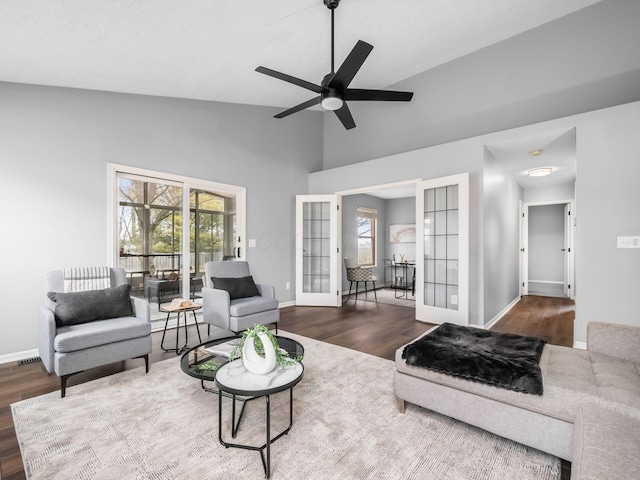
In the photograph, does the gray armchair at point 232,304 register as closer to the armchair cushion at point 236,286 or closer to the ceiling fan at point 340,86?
the armchair cushion at point 236,286

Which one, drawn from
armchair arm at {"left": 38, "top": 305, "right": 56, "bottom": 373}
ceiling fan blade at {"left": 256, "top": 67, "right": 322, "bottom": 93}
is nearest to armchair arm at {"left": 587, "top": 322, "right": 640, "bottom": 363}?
ceiling fan blade at {"left": 256, "top": 67, "right": 322, "bottom": 93}

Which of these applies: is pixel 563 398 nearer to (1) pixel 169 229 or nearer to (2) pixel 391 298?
(1) pixel 169 229

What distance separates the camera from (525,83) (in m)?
4.20

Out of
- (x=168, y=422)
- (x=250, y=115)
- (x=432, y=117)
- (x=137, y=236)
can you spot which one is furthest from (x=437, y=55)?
(x=168, y=422)

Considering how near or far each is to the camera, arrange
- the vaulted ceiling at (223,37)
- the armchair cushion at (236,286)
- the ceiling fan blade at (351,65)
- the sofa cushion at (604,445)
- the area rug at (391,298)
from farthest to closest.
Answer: the area rug at (391,298) < the armchair cushion at (236,286) < the vaulted ceiling at (223,37) < the ceiling fan blade at (351,65) < the sofa cushion at (604,445)

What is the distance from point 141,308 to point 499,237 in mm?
5077

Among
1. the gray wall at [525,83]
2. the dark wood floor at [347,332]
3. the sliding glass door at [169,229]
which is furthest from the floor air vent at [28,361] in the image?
the gray wall at [525,83]

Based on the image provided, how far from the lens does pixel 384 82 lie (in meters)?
5.35

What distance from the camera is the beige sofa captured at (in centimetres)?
135

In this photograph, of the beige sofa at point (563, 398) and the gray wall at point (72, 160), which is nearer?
the beige sofa at point (563, 398)

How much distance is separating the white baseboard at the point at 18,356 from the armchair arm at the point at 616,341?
4963mm

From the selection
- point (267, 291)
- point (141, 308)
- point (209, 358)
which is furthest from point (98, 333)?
point (267, 291)

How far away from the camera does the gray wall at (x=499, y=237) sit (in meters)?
4.32

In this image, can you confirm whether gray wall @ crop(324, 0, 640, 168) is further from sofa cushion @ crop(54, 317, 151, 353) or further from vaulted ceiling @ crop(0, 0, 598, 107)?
sofa cushion @ crop(54, 317, 151, 353)
